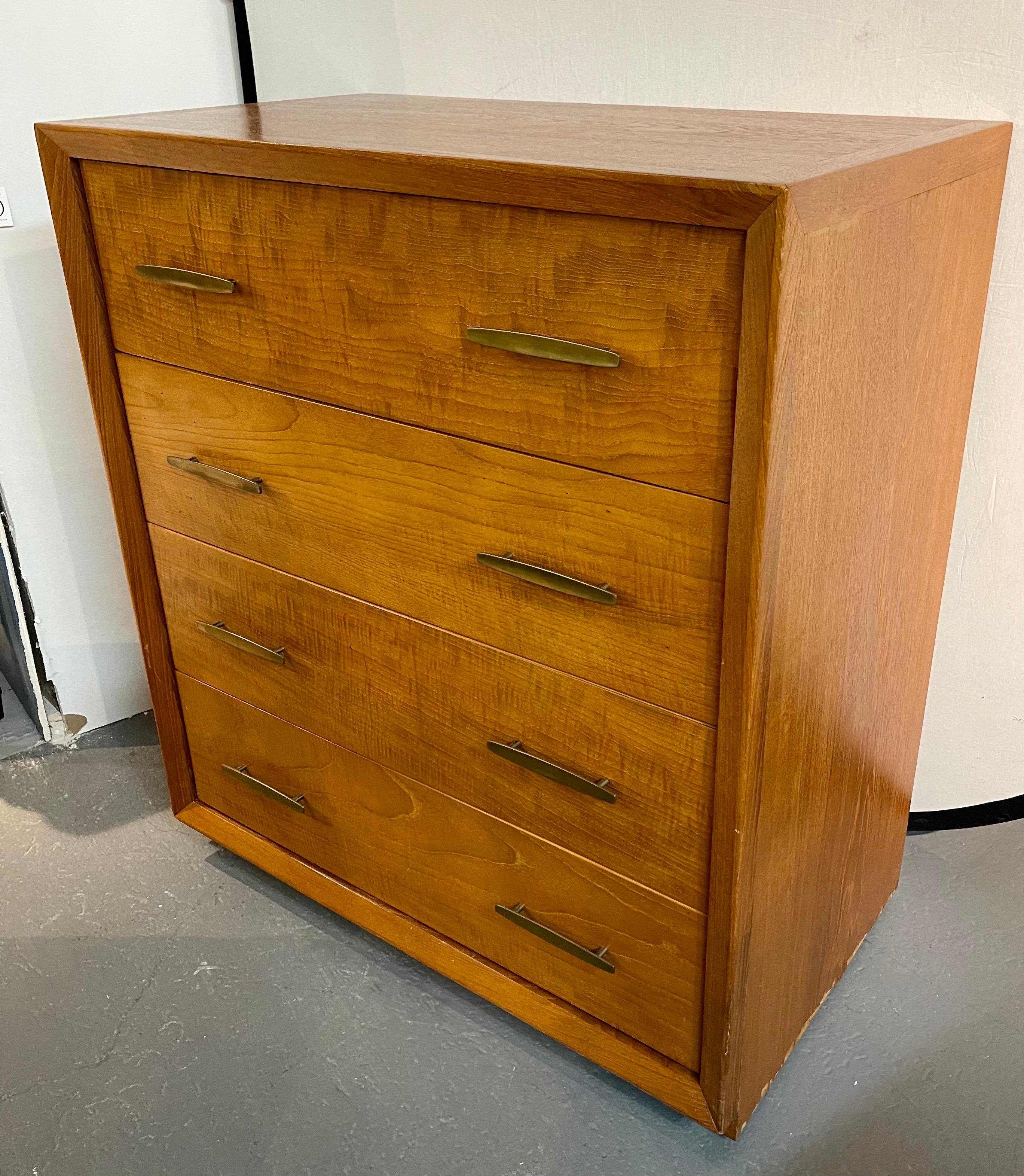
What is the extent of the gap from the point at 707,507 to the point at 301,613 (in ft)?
1.97

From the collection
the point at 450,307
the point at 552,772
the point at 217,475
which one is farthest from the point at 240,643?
the point at 450,307

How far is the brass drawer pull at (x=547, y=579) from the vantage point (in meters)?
0.99

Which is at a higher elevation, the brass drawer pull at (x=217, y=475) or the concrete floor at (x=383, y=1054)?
the brass drawer pull at (x=217, y=475)

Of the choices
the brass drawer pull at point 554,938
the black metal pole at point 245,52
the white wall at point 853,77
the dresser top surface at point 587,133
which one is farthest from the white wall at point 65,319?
the brass drawer pull at point 554,938

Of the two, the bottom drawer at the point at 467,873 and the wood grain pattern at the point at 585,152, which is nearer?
the wood grain pattern at the point at 585,152

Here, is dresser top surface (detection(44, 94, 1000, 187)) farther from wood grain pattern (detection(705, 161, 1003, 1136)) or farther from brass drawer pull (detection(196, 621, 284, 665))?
brass drawer pull (detection(196, 621, 284, 665))

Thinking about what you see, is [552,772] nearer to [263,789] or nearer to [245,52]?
[263,789]

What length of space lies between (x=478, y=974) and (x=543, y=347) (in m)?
0.80

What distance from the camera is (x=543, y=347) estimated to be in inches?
36.3

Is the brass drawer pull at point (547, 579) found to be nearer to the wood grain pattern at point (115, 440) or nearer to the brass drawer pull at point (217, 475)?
the brass drawer pull at point (217, 475)

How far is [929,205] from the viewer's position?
97 centimetres

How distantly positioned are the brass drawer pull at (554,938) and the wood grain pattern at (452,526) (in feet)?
1.12

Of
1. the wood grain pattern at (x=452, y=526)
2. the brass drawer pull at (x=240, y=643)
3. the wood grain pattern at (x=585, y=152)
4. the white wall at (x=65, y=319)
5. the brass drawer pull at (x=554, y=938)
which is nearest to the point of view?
the wood grain pattern at (x=585, y=152)

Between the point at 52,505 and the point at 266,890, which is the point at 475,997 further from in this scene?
the point at 52,505
